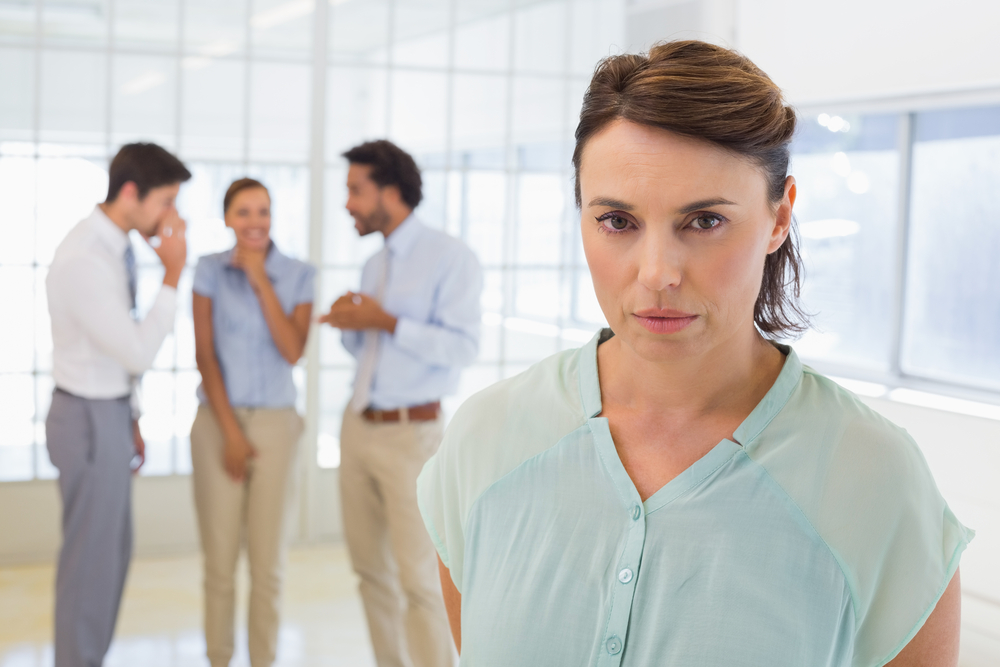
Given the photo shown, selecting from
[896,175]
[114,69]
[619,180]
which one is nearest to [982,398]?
[896,175]

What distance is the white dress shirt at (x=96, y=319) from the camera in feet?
9.03

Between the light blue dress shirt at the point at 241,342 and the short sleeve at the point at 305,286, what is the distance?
0.15 meters

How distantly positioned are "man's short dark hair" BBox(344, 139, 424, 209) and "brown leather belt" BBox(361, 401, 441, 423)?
714mm

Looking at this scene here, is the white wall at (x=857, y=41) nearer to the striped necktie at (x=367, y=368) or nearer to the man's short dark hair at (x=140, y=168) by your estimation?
the striped necktie at (x=367, y=368)

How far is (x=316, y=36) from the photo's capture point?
4488 mm

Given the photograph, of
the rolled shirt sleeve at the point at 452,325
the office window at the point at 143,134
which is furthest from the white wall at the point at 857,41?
the office window at the point at 143,134

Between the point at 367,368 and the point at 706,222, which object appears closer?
the point at 706,222

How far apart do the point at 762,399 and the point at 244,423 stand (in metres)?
2.26

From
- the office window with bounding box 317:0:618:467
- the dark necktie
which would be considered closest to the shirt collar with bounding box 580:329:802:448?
the dark necktie

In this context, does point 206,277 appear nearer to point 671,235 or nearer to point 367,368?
point 367,368

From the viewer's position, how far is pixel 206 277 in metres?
3.08

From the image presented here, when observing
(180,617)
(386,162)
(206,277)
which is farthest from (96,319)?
(180,617)

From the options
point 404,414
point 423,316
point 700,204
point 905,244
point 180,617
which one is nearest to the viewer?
point 700,204

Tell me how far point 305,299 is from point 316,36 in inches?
73.0
